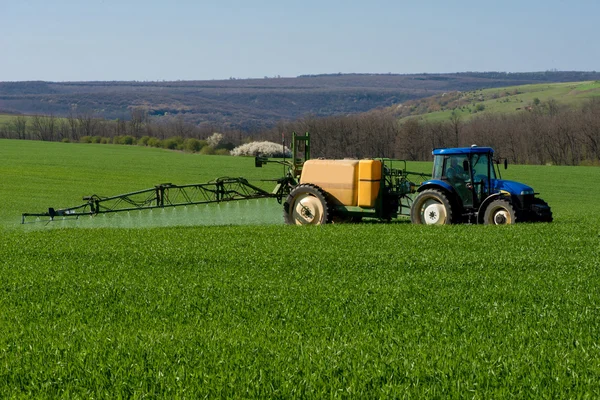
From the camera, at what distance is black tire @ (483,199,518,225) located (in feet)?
65.4

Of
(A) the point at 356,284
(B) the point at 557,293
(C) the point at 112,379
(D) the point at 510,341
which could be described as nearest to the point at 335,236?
(A) the point at 356,284

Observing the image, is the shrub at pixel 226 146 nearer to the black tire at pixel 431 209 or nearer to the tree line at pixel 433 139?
the tree line at pixel 433 139

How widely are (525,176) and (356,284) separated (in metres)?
53.0

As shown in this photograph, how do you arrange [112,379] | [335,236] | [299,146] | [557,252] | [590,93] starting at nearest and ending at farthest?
[112,379] → [557,252] → [335,236] → [299,146] → [590,93]

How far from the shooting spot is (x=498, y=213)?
20188 mm

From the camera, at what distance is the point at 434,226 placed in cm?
2006

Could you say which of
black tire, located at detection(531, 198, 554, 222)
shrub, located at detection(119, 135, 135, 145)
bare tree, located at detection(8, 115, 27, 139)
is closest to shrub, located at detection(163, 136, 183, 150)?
shrub, located at detection(119, 135, 135, 145)

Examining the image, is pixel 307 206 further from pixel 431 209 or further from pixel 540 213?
pixel 540 213

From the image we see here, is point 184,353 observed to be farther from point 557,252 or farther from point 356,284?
point 557,252

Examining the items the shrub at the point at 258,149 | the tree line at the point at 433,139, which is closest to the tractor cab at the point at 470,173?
the shrub at the point at 258,149

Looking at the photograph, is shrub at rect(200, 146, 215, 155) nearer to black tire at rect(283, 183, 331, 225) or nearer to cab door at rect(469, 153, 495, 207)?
black tire at rect(283, 183, 331, 225)

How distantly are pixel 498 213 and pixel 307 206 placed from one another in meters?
5.29

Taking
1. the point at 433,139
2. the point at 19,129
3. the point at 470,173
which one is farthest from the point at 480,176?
the point at 19,129

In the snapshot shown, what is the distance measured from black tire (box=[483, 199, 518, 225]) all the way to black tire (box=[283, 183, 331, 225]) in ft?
14.3
